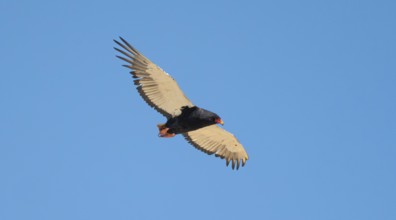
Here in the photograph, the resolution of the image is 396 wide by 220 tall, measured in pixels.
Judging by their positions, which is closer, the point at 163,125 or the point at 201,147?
the point at 163,125

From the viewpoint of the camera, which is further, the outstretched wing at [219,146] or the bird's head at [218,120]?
the outstretched wing at [219,146]

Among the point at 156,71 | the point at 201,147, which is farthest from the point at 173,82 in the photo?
the point at 201,147

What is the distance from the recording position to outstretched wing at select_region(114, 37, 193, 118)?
1111 inches

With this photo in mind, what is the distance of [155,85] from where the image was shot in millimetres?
28938

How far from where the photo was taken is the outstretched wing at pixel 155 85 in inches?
1111

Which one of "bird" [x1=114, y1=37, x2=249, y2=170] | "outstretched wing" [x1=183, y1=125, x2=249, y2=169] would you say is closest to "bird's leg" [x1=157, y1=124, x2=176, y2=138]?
"bird" [x1=114, y1=37, x2=249, y2=170]

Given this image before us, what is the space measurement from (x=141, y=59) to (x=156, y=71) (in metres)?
0.65

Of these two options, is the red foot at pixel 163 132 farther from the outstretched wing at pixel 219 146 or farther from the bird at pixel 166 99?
the outstretched wing at pixel 219 146

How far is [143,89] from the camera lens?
29.0 metres

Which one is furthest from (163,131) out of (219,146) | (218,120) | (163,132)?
(219,146)

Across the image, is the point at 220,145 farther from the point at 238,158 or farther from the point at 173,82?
the point at 173,82

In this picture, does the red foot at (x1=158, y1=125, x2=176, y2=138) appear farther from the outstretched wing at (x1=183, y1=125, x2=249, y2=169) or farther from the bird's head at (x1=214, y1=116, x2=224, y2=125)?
the outstretched wing at (x1=183, y1=125, x2=249, y2=169)

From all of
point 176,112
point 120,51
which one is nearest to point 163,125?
point 176,112

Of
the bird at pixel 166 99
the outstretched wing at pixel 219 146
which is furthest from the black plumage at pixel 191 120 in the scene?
the outstretched wing at pixel 219 146
